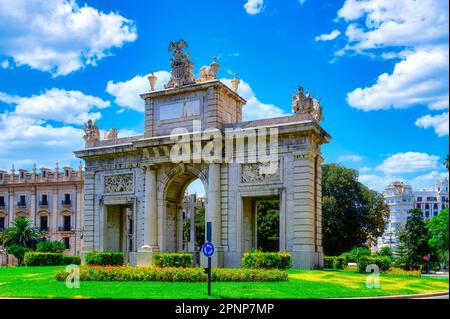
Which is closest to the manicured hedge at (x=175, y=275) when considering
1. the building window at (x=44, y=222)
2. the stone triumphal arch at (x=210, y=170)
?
the stone triumphal arch at (x=210, y=170)

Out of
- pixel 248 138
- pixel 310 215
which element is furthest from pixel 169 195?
pixel 310 215

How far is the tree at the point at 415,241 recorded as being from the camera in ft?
167

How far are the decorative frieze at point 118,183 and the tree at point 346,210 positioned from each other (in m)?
22.6

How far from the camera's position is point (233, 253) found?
103ft

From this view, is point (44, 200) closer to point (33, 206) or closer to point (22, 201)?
point (33, 206)

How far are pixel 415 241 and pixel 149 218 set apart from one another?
28829 millimetres

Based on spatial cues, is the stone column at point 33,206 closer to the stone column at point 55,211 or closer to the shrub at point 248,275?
the stone column at point 55,211

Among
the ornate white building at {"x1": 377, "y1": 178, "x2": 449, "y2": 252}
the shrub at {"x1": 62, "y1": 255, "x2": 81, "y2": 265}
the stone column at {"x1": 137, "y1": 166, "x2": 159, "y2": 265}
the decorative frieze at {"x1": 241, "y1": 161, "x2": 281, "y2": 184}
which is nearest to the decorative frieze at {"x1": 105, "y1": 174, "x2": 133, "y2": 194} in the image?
the stone column at {"x1": 137, "y1": 166, "x2": 159, "y2": 265}

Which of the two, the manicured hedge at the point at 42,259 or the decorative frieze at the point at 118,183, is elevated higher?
the decorative frieze at the point at 118,183

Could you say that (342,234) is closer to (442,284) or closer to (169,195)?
(169,195)

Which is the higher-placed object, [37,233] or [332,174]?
[332,174]

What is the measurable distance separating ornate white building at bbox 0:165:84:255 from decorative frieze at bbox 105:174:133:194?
95.8ft

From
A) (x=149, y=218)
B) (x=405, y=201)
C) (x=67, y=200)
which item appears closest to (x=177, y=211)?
(x=149, y=218)

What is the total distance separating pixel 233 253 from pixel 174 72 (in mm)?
11459
